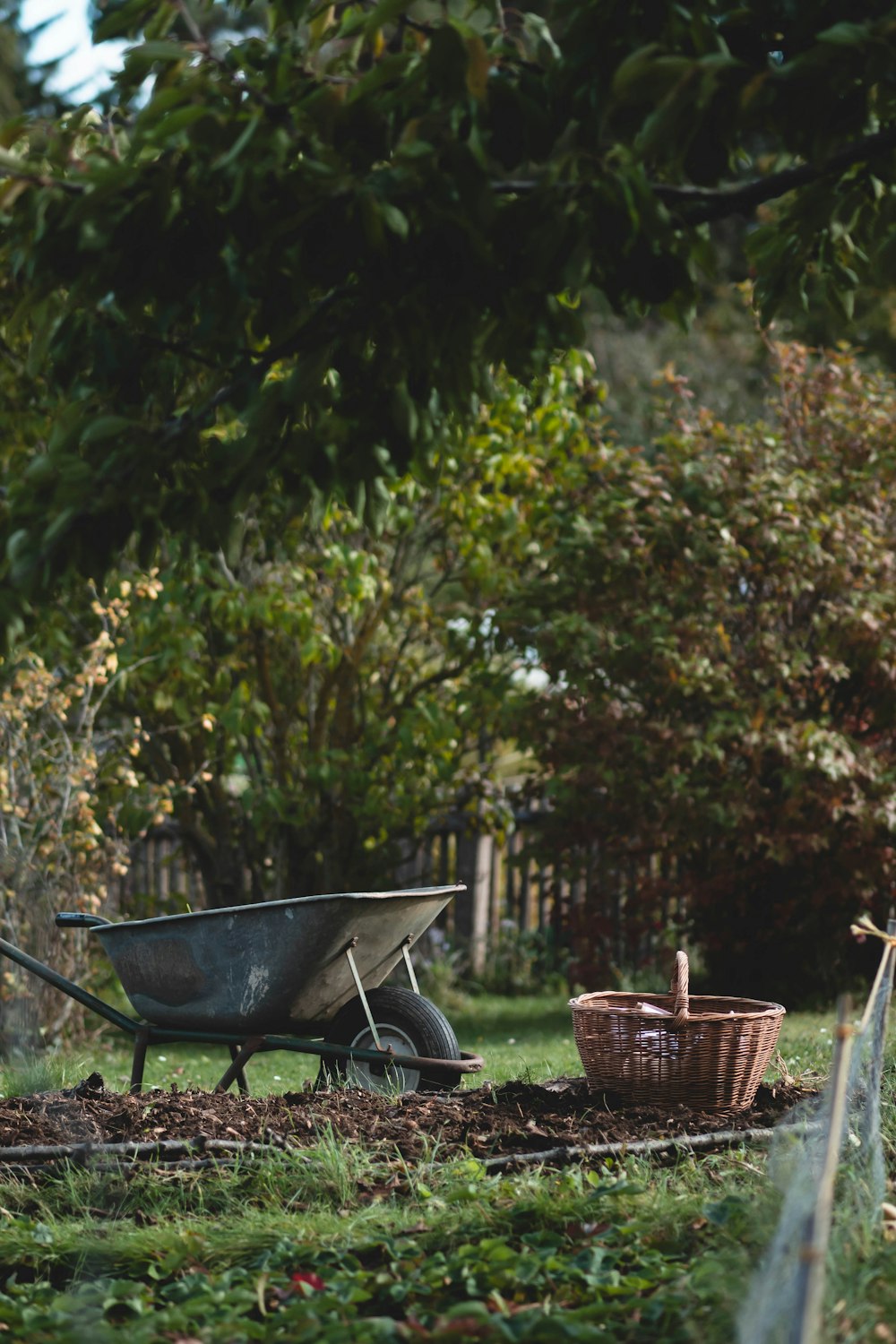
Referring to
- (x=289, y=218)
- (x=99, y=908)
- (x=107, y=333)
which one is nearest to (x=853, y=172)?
(x=289, y=218)

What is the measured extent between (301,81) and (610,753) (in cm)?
530

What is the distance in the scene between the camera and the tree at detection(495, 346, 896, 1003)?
711 cm

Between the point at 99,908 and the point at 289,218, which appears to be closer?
the point at 289,218

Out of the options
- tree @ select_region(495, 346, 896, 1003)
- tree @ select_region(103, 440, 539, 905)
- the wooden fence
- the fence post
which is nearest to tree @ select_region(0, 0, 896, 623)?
tree @ select_region(103, 440, 539, 905)

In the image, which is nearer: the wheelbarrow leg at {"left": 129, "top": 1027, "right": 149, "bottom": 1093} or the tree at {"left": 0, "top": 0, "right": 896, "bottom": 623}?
the tree at {"left": 0, "top": 0, "right": 896, "bottom": 623}

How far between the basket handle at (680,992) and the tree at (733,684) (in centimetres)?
321

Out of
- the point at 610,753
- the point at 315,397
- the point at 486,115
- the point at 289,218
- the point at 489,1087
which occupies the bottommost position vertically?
the point at 489,1087

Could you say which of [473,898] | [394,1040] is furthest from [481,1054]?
[473,898]

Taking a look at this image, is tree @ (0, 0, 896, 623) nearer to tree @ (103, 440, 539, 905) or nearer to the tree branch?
the tree branch

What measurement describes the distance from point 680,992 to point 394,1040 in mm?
1069

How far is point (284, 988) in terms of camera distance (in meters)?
4.22

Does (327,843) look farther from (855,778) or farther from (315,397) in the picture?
(315,397)

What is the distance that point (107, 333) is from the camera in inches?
92.8

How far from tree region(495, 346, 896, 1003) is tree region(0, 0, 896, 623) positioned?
470 centimetres
